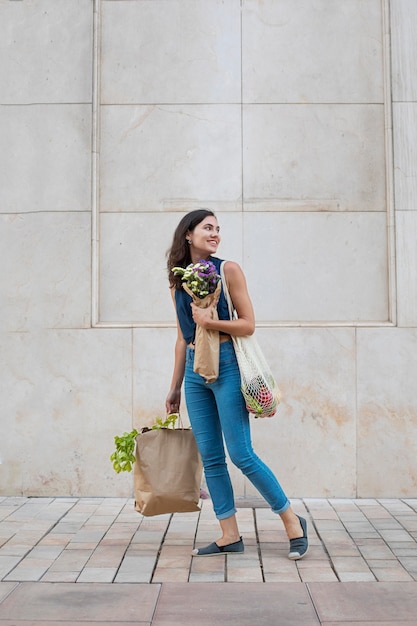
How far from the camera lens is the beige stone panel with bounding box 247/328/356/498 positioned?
19.1 feet

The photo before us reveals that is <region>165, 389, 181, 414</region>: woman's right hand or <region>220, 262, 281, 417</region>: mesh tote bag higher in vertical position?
<region>220, 262, 281, 417</region>: mesh tote bag

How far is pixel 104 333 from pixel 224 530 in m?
2.27

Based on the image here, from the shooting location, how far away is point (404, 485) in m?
5.82

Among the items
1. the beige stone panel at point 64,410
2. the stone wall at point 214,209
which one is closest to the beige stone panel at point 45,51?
the stone wall at point 214,209

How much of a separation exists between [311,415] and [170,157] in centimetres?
246

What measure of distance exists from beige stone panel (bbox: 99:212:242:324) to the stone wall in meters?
0.01

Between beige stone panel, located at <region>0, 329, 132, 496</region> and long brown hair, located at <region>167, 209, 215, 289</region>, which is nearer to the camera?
long brown hair, located at <region>167, 209, 215, 289</region>

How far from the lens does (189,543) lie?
449 centimetres

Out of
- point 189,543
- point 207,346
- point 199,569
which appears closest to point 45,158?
point 207,346

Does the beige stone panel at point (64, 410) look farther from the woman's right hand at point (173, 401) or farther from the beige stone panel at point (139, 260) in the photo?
the woman's right hand at point (173, 401)

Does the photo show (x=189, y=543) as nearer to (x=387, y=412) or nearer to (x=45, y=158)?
(x=387, y=412)

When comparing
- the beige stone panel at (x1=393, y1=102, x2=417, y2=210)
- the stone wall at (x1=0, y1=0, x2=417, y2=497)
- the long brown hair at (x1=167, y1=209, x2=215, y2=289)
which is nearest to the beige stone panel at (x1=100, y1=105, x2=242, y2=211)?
the stone wall at (x1=0, y1=0, x2=417, y2=497)

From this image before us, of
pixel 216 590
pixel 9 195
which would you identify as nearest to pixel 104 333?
pixel 9 195

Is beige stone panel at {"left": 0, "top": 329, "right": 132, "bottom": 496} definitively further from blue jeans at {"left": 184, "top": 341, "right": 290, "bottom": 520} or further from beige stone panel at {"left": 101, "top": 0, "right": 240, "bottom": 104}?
beige stone panel at {"left": 101, "top": 0, "right": 240, "bottom": 104}
